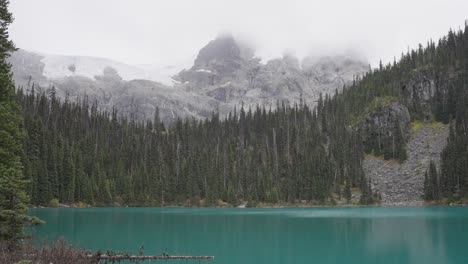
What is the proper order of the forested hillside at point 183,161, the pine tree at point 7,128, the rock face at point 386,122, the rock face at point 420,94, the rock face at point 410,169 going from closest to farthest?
the pine tree at point 7,128, the forested hillside at point 183,161, the rock face at point 410,169, the rock face at point 386,122, the rock face at point 420,94

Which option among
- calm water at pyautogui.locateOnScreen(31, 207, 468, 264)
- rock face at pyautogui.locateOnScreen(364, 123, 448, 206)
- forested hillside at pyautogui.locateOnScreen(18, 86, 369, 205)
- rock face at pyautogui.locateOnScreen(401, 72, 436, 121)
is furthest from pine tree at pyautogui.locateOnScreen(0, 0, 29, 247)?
rock face at pyautogui.locateOnScreen(401, 72, 436, 121)

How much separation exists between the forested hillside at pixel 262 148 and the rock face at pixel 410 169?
3307mm

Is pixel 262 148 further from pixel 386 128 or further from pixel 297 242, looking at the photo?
pixel 297 242

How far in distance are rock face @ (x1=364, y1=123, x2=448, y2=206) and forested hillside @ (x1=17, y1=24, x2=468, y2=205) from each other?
3307mm

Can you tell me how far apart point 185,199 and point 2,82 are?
12240 centimetres

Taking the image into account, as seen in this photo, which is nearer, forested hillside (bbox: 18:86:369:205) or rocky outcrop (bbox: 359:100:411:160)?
forested hillside (bbox: 18:86:369:205)

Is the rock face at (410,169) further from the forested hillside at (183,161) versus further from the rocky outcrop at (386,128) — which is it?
the forested hillside at (183,161)

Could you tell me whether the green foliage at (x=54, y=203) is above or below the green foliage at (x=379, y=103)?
below

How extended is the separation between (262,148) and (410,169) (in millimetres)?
52562

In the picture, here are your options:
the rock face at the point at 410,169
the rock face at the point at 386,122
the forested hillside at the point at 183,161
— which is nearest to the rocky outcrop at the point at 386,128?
the rock face at the point at 386,122

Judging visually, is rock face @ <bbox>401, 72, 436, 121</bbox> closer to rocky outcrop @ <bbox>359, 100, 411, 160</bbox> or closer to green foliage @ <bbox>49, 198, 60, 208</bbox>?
rocky outcrop @ <bbox>359, 100, 411, 160</bbox>

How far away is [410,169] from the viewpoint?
5719 inches

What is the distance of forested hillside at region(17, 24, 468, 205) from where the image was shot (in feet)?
424

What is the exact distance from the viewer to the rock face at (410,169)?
5290 inches
